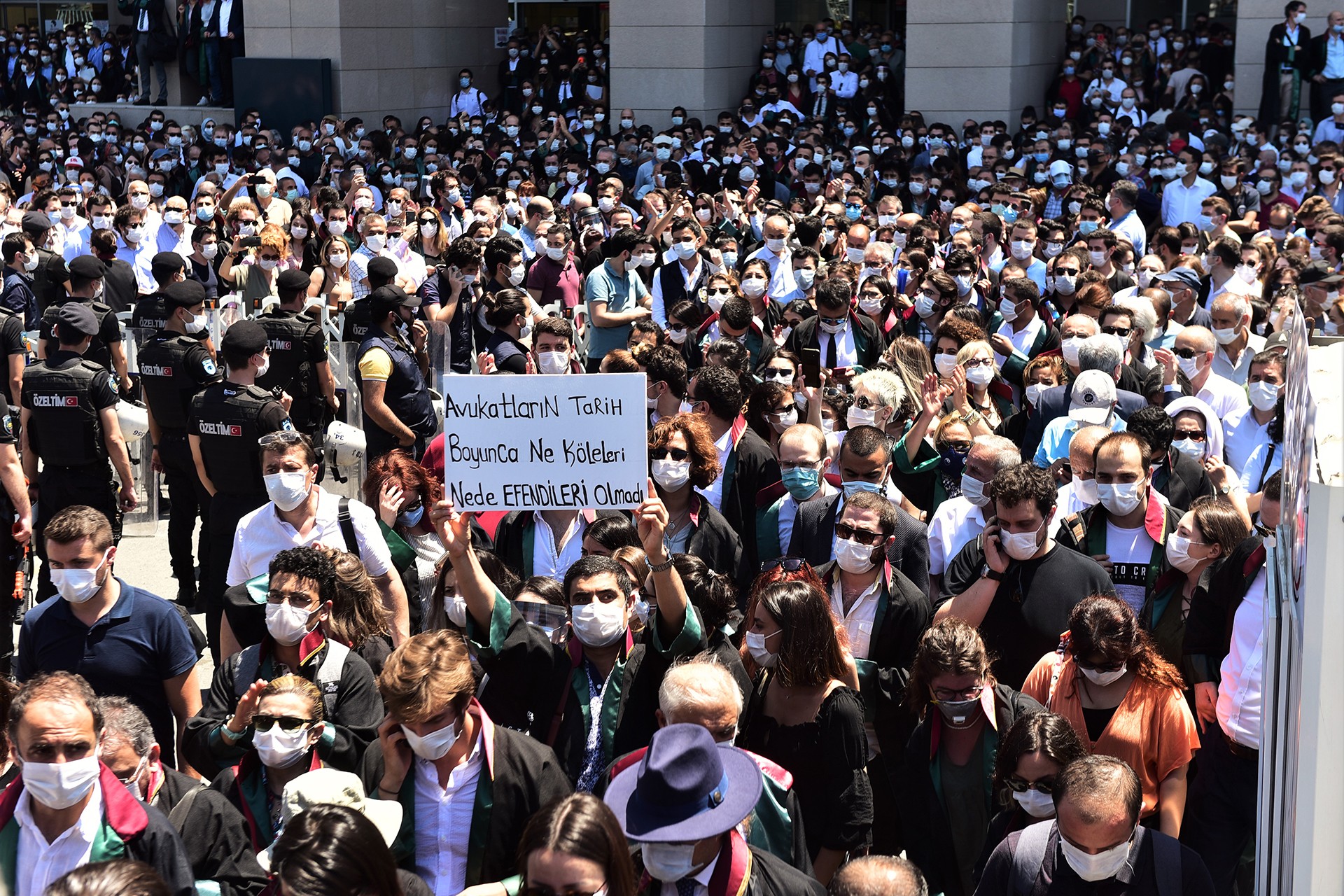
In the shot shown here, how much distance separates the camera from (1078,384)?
297 inches

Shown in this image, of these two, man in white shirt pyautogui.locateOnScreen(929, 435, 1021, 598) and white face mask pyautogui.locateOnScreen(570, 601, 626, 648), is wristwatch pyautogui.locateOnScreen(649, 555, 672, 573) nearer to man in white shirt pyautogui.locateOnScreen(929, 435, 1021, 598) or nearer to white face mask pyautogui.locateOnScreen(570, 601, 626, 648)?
white face mask pyautogui.locateOnScreen(570, 601, 626, 648)

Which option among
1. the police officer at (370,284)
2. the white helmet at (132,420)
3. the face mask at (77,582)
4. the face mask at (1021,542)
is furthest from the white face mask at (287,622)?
the police officer at (370,284)

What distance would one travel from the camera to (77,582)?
5270 millimetres

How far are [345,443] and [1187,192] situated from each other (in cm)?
1141

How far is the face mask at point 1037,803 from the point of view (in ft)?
14.2

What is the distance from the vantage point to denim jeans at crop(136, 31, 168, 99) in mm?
31734

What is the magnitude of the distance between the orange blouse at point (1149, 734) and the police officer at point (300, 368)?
573 centimetres

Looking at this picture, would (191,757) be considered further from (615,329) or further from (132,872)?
(615,329)

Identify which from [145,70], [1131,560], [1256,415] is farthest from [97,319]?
[145,70]

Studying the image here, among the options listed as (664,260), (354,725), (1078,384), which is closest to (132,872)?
(354,725)

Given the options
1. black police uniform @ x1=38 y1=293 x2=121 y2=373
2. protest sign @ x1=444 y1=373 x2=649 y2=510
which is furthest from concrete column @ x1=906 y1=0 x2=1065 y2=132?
protest sign @ x1=444 y1=373 x2=649 y2=510

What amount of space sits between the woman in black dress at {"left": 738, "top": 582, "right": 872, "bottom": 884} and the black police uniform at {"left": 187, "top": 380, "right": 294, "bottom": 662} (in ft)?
11.2

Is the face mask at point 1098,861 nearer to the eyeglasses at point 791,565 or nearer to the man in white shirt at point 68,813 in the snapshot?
the eyeglasses at point 791,565

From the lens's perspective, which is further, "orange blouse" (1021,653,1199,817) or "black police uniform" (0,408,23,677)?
"black police uniform" (0,408,23,677)
